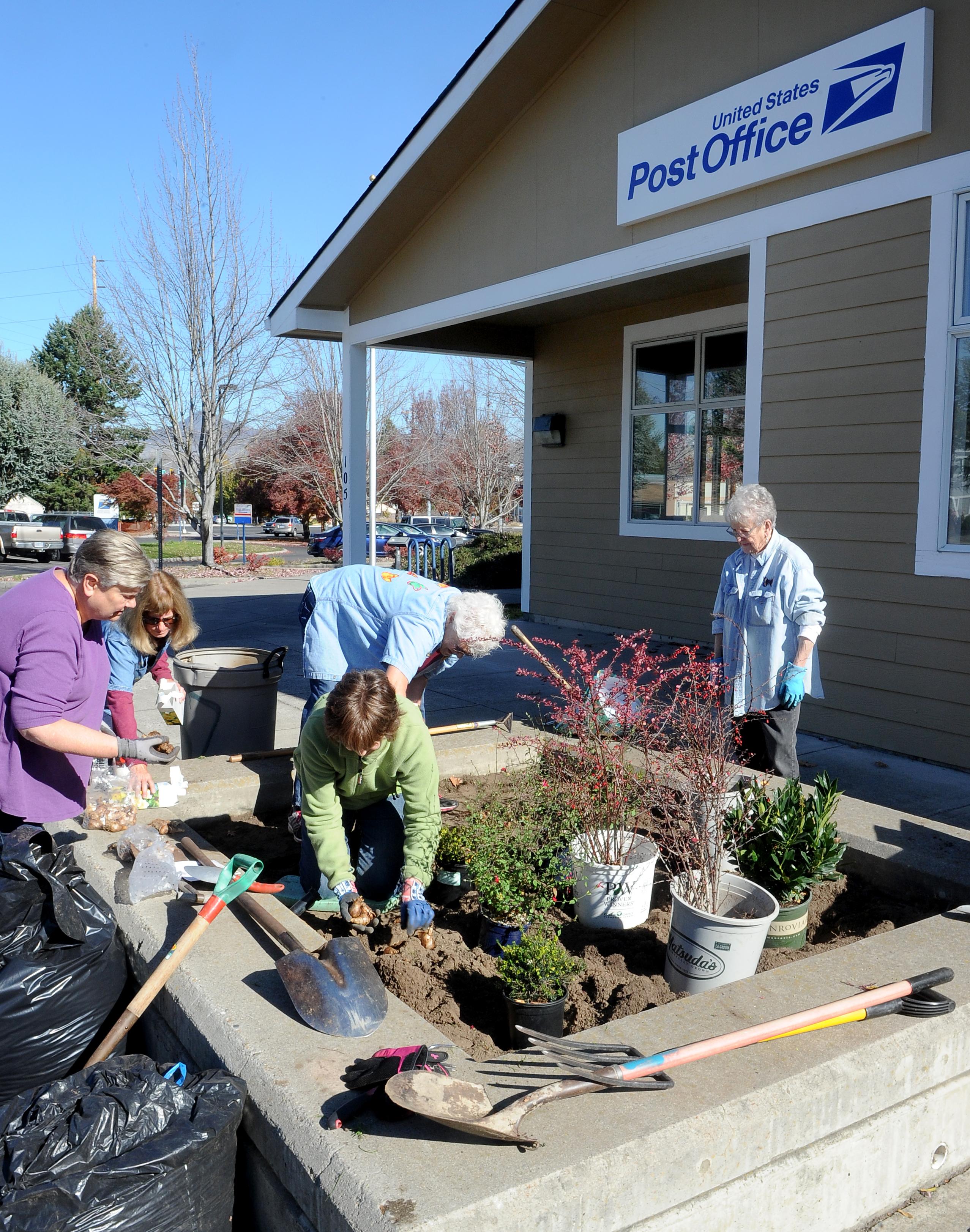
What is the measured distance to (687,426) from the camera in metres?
10.2

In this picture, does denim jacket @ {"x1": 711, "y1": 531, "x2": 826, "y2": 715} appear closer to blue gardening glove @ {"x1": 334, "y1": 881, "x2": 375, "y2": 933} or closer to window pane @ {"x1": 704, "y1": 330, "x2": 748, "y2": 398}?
blue gardening glove @ {"x1": 334, "y1": 881, "x2": 375, "y2": 933}

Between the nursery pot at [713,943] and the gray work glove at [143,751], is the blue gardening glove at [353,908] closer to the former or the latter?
the gray work glove at [143,751]

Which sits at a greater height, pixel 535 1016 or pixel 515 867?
pixel 515 867

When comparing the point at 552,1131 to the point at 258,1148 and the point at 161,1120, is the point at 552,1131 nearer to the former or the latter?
the point at 258,1148

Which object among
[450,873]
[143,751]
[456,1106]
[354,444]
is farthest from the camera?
[354,444]

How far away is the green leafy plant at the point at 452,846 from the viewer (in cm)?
368

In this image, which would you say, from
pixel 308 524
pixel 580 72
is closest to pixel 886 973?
pixel 580 72

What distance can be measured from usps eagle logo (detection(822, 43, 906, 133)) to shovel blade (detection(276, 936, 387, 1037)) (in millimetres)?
5504

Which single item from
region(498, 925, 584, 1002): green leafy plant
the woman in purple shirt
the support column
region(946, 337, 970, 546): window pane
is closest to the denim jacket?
region(946, 337, 970, 546): window pane

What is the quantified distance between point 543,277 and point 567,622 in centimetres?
434

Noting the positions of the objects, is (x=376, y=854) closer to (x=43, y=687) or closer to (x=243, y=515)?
(x=43, y=687)

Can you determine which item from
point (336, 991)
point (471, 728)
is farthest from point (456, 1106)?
point (471, 728)

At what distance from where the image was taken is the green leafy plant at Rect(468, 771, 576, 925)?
3.16 metres

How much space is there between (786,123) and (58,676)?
561 cm
